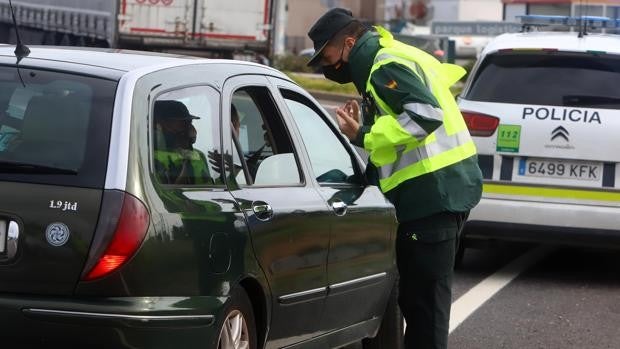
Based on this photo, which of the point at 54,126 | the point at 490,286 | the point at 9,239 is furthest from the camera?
the point at 490,286

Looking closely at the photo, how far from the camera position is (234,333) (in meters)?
4.90

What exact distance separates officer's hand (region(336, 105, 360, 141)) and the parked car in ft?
0.70

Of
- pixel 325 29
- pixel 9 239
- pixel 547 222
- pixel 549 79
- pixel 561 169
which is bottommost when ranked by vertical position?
pixel 547 222

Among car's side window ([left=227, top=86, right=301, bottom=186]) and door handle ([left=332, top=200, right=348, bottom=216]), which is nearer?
car's side window ([left=227, top=86, right=301, bottom=186])

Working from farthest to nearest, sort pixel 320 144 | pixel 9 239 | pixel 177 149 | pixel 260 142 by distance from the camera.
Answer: pixel 320 144 < pixel 260 142 < pixel 177 149 < pixel 9 239

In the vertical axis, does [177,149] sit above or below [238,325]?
above

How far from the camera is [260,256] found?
5086mm

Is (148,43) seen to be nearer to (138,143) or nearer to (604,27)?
(604,27)

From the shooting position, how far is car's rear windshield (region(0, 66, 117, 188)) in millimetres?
4520

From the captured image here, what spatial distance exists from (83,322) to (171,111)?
0.90 m

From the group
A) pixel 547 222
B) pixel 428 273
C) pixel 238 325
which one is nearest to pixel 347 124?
pixel 428 273

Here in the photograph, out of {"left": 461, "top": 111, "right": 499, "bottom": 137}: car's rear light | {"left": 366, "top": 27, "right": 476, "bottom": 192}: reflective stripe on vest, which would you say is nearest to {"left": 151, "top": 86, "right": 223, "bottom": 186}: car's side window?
{"left": 366, "top": 27, "right": 476, "bottom": 192}: reflective stripe on vest

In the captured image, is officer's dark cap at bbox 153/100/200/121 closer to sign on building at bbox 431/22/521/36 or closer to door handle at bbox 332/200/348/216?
door handle at bbox 332/200/348/216

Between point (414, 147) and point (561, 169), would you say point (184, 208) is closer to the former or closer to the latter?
point (414, 147)
